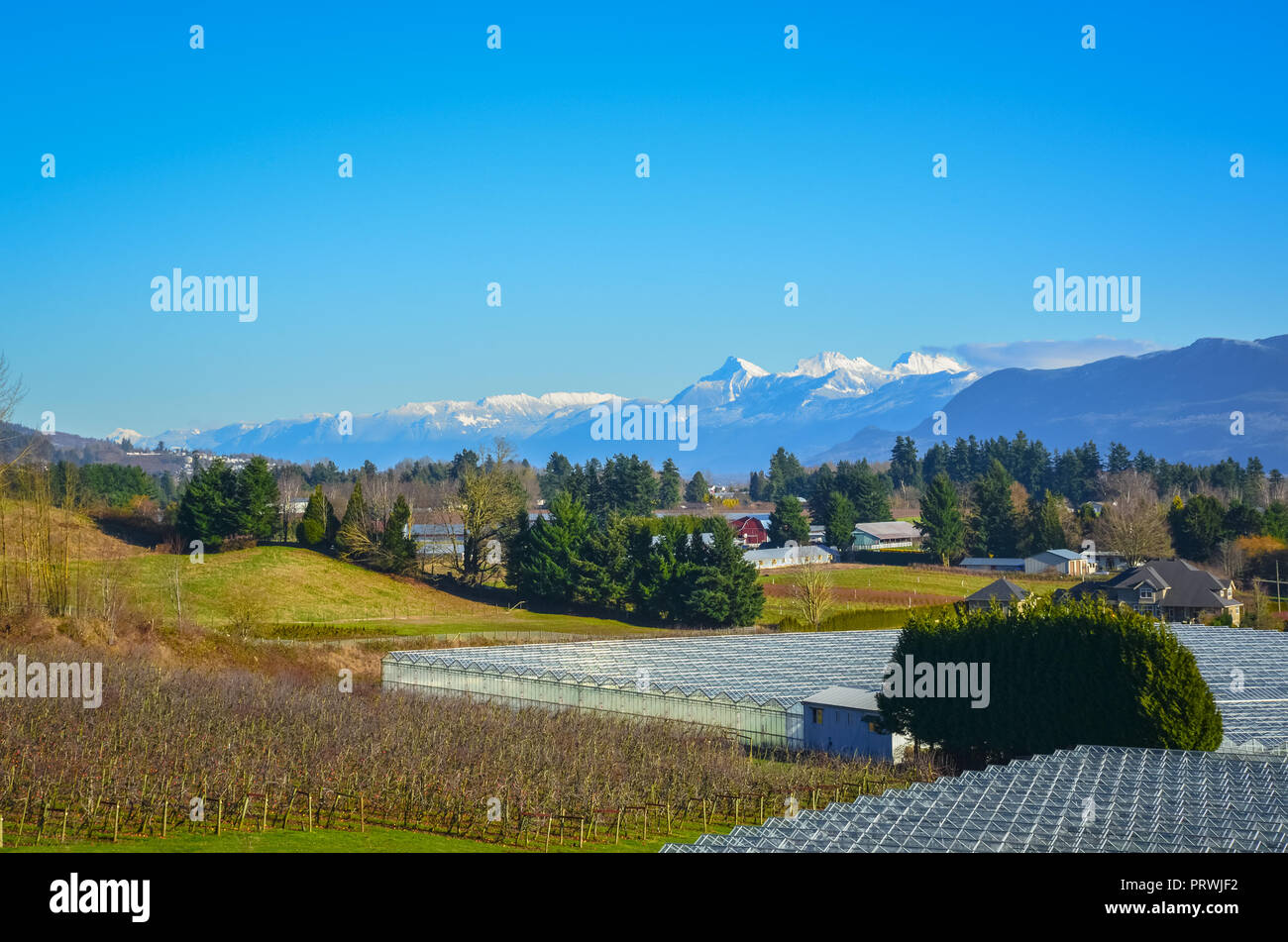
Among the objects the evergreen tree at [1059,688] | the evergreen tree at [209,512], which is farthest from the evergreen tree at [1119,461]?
the evergreen tree at [1059,688]

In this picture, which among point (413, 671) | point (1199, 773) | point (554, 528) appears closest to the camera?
point (1199, 773)

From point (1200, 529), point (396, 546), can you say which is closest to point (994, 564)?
point (1200, 529)

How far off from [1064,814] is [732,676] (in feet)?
73.7

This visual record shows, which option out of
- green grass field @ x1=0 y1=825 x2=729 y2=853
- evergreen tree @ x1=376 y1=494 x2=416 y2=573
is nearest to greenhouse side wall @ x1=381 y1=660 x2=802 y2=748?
green grass field @ x1=0 y1=825 x2=729 y2=853

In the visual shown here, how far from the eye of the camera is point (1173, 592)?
66.3m

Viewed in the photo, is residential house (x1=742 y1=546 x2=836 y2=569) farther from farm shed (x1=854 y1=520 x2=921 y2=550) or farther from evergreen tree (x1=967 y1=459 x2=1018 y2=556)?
evergreen tree (x1=967 y1=459 x2=1018 y2=556)

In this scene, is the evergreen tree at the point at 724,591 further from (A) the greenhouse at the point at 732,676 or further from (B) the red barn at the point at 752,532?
(B) the red barn at the point at 752,532

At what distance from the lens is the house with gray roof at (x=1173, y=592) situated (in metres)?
64.8

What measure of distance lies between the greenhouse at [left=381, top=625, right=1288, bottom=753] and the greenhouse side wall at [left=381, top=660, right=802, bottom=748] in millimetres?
35
